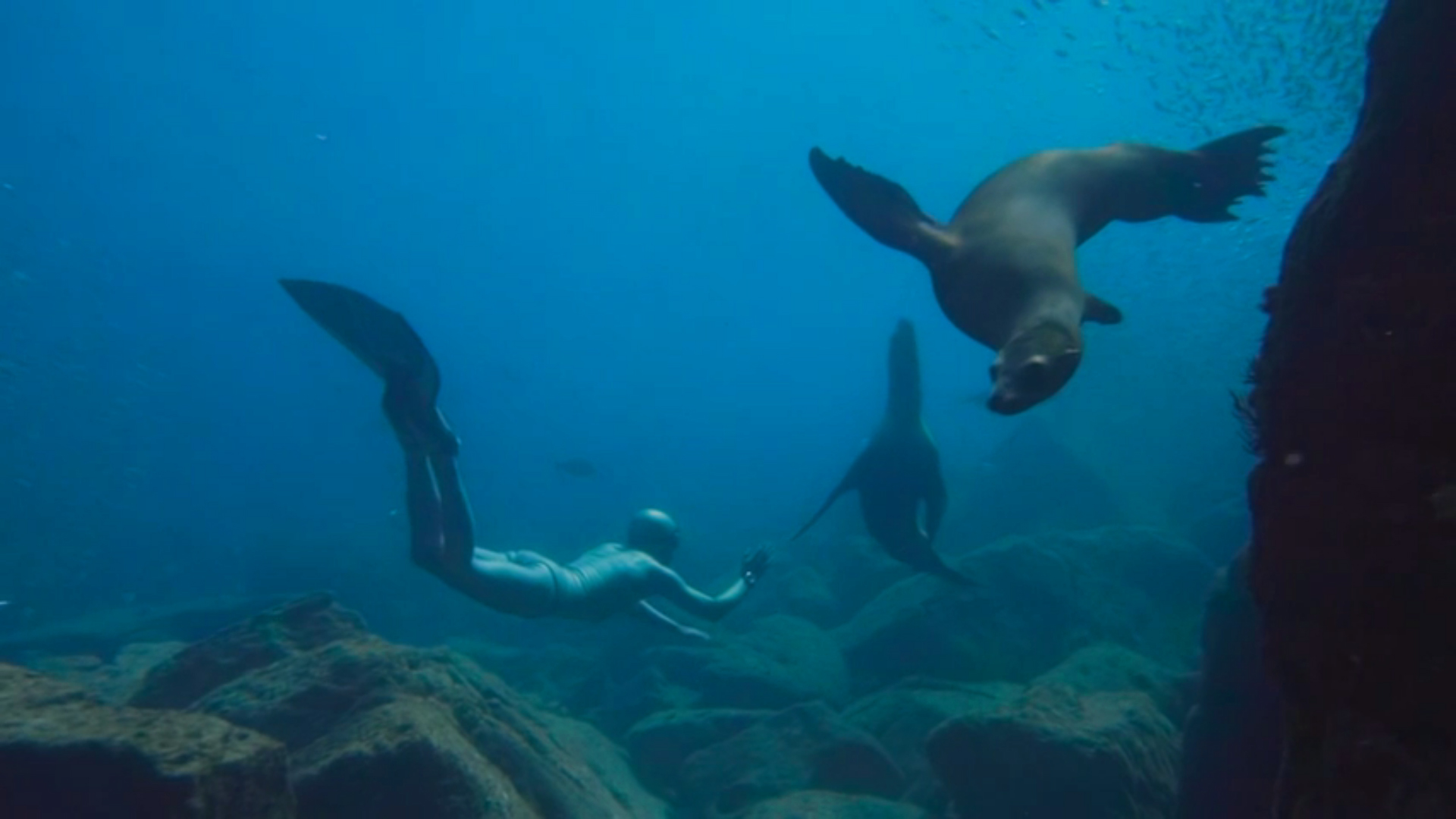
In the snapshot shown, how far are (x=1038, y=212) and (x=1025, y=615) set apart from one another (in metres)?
8.37

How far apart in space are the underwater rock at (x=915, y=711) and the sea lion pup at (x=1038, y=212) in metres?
4.40

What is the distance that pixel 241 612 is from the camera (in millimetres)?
16047

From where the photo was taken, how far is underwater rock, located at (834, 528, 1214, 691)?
1009 centimetres

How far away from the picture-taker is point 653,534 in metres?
9.83

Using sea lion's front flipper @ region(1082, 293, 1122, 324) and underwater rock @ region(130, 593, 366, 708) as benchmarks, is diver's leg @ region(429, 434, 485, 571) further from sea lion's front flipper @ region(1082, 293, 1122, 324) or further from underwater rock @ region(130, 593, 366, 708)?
sea lion's front flipper @ region(1082, 293, 1122, 324)

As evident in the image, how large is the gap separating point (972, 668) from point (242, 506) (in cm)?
6665

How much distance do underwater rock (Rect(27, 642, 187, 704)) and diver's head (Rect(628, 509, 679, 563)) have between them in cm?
480

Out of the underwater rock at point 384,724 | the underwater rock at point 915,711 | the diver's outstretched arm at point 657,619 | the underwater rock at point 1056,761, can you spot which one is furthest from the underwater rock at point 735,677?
the underwater rock at point 1056,761

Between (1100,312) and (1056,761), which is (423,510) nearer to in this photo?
(1056,761)

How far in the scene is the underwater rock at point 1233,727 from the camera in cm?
424

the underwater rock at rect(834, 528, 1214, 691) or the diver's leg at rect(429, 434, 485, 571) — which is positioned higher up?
the diver's leg at rect(429, 434, 485, 571)

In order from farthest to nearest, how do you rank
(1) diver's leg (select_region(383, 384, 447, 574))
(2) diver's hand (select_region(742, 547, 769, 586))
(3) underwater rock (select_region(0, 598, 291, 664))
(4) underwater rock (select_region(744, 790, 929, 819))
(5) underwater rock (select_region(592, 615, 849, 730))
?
1. (3) underwater rock (select_region(0, 598, 291, 664))
2. (2) diver's hand (select_region(742, 547, 769, 586))
3. (5) underwater rock (select_region(592, 615, 849, 730))
4. (1) diver's leg (select_region(383, 384, 447, 574))
5. (4) underwater rock (select_region(744, 790, 929, 819))

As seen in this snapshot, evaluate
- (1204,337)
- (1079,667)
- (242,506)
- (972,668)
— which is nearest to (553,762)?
(1079,667)

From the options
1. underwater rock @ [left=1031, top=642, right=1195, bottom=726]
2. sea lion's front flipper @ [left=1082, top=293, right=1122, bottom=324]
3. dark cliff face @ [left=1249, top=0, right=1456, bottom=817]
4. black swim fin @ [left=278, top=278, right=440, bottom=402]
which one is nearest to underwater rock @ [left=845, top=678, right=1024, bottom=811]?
underwater rock @ [left=1031, top=642, right=1195, bottom=726]
